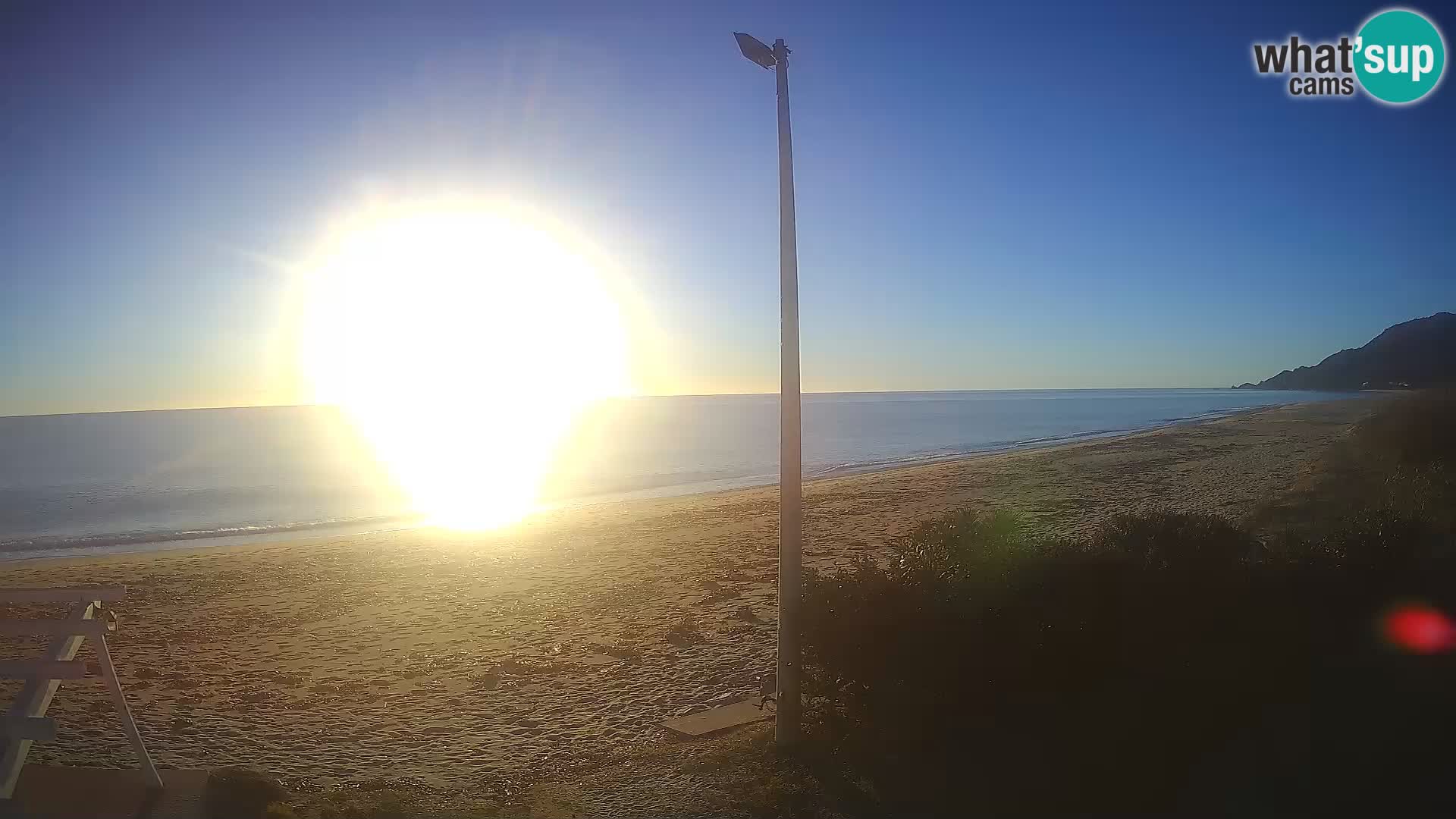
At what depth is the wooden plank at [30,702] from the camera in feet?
13.9

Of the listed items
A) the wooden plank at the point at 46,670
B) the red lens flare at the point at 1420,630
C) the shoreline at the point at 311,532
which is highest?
the wooden plank at the point at 46,670

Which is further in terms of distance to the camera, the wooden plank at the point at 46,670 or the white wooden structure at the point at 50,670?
the wooden plank at the point at 46,670

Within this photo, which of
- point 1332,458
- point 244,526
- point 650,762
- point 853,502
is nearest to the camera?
point 650,762

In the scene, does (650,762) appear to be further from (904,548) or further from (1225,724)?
(1225,724)

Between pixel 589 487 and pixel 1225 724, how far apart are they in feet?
124

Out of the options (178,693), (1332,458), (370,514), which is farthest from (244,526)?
(1332,458)

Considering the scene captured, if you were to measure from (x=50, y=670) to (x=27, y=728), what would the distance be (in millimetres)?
297

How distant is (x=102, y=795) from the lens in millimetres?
5051

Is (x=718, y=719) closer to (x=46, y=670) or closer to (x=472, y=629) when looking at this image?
(x=46, y=670)

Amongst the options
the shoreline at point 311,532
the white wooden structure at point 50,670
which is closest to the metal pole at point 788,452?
the white wooden structure at point 50,670

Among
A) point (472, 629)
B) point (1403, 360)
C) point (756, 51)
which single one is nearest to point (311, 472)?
point (472, 629)

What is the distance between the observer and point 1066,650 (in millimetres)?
6188

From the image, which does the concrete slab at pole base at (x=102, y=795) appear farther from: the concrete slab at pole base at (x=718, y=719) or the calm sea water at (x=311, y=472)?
the calm sea water at (x=311, y=472)

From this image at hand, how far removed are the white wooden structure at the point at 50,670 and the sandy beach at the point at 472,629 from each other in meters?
3.15
